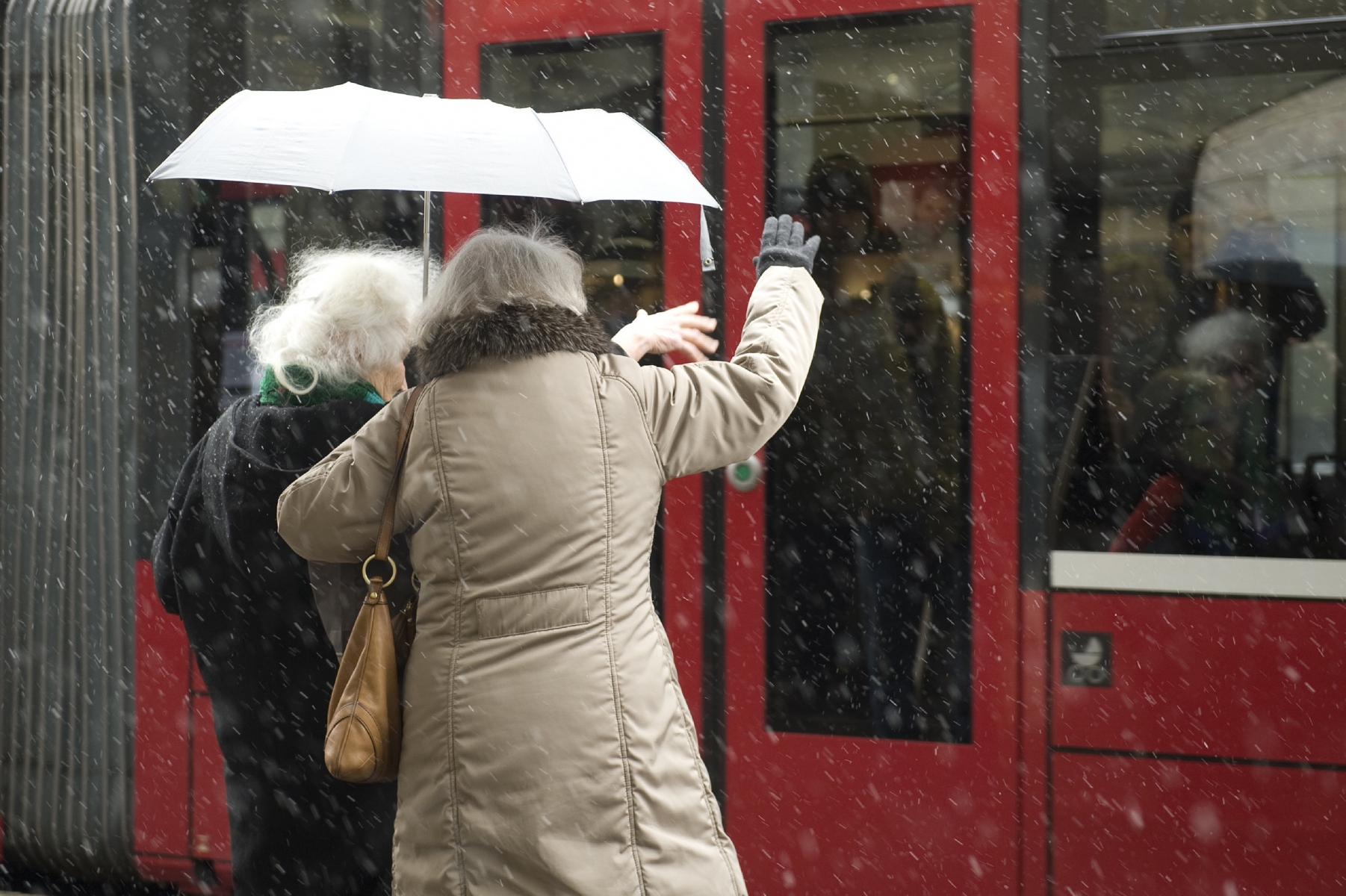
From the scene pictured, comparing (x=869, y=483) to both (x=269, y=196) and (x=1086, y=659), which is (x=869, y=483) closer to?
(x=1086, y=659)

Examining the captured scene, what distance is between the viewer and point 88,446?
12.7ft

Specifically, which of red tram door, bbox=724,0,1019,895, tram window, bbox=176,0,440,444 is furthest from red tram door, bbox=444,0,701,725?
tram window, bbox=176,0,440,444

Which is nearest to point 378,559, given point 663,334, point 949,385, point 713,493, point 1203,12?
point 663,334

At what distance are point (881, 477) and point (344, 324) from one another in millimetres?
1455

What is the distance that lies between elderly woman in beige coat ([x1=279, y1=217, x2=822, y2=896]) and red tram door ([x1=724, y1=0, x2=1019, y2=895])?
1.12 meters

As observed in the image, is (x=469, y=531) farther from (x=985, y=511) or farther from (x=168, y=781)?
(x=168, y=781)

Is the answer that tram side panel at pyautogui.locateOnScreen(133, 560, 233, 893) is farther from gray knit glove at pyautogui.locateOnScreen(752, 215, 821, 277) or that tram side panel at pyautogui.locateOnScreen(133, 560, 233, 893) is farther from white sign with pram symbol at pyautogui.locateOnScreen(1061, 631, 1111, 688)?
white sign with pram symbol at pyautogui.locateOnScreen(1061, 631, 1111, 688)

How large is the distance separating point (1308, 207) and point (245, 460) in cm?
237

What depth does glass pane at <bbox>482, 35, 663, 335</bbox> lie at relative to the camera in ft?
11.3

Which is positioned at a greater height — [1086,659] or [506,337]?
[506,337]

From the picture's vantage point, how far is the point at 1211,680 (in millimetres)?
3043

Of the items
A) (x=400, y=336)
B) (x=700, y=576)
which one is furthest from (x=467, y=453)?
(x=700, y=576)

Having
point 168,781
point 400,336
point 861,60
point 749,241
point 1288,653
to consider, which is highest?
point 861,60

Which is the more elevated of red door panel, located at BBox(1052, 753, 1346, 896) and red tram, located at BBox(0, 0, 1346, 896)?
red tram, located at BBox(0, 0, 1346, 896)
